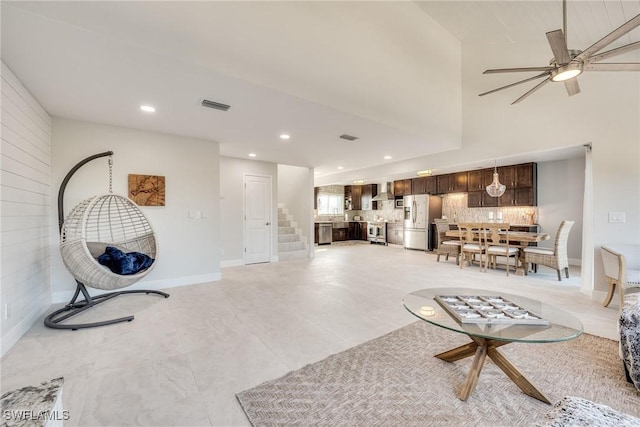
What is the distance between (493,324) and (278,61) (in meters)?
2.92

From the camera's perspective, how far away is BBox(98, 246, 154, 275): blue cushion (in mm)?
3072

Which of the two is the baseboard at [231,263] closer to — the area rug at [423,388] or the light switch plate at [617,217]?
the area rug at [423,388]

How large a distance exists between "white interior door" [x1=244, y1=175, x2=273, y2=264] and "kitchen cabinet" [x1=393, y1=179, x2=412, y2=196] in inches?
193

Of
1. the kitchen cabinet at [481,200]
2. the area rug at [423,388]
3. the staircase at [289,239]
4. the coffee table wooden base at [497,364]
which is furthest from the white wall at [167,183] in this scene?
the kitchen cabinet at [481,200]

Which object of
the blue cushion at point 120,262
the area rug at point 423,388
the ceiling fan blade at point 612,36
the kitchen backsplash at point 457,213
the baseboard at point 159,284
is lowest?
the area rug at point 423,388

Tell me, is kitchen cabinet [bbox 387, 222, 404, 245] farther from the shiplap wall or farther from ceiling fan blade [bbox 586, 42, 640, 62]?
the shiplap wall

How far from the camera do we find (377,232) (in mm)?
10078

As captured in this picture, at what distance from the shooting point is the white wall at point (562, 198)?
6023 mm

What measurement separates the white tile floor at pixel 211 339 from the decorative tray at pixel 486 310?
0.87 metres

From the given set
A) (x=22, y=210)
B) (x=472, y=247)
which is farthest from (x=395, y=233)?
(x=22, y=210)

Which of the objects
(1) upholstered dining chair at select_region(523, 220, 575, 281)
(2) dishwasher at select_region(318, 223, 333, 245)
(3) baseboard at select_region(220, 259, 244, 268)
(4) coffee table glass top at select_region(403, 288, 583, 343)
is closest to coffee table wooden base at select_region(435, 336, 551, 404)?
(4) coffee table glass top at select_region(403, 288, 583, 343)

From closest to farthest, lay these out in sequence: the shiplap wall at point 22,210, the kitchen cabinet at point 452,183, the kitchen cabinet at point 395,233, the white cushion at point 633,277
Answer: the shiplap wall at point 22,210 → the white cushion at point 633,277 → the kitchen cabinet at point 452,183 → the kitchen cabinet at point 395,233

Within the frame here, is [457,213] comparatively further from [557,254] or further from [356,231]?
[356,231]

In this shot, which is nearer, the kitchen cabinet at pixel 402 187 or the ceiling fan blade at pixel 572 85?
the ceiling fan blade at pixel 572 85
